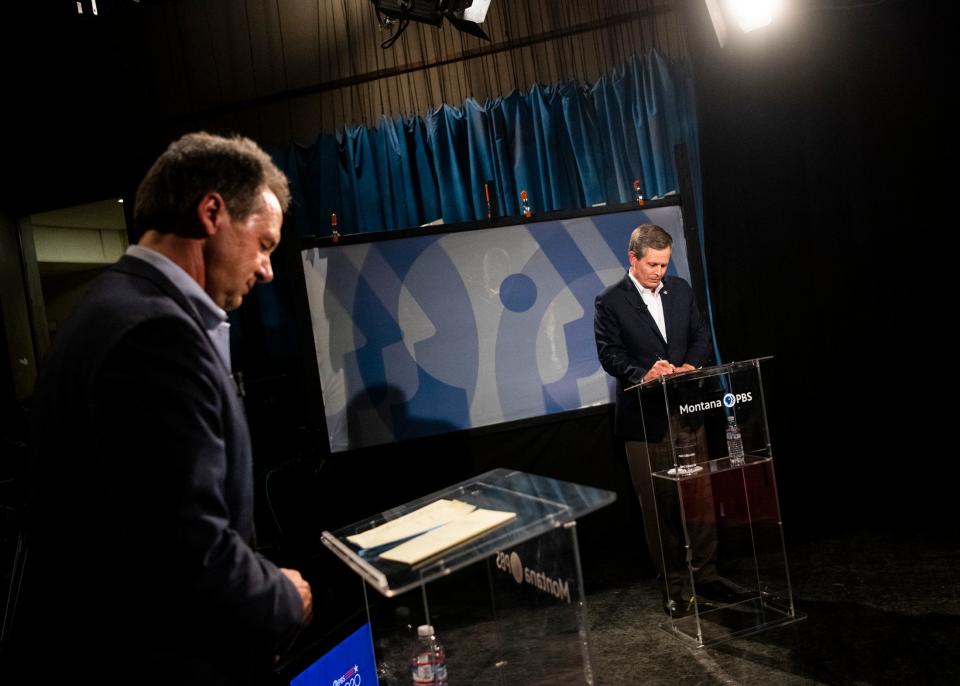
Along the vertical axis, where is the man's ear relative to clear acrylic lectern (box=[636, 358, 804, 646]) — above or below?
above

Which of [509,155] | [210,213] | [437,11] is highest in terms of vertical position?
[437,11]

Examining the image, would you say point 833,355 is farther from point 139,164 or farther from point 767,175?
point 139,164

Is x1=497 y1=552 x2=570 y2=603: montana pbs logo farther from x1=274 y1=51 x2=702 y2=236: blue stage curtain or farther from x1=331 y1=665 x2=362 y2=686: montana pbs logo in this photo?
x1=274 y1=51 x2=702 y2=236: blue stage curtain

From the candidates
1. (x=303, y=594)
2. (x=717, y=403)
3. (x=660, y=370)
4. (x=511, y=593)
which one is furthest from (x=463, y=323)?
(x=303, y=594)

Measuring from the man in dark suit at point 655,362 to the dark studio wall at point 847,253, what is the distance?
34.6 inches

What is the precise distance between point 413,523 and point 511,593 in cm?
32

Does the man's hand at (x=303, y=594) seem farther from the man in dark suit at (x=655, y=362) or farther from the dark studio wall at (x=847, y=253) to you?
the dark studio wall at (x=847, y=253)

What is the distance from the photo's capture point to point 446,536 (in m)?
1.41

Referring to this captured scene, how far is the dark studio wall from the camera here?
444cm

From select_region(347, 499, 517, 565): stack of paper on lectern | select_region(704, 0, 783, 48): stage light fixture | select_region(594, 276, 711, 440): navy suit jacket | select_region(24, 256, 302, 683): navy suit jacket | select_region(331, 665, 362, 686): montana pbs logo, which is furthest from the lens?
select_region(704, 0, 783, 48): stage light fixture

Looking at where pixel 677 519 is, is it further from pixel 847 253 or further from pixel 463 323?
pixel 847 253

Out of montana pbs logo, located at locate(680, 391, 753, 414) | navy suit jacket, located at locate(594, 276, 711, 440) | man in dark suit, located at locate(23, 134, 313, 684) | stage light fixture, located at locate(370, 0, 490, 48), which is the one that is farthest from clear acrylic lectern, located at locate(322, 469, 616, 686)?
stage light fixture, located at locate(370, 0, 490, 48)

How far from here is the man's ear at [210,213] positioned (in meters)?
1.31

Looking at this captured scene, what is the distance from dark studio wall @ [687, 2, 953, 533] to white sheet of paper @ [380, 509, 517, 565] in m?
3.26
